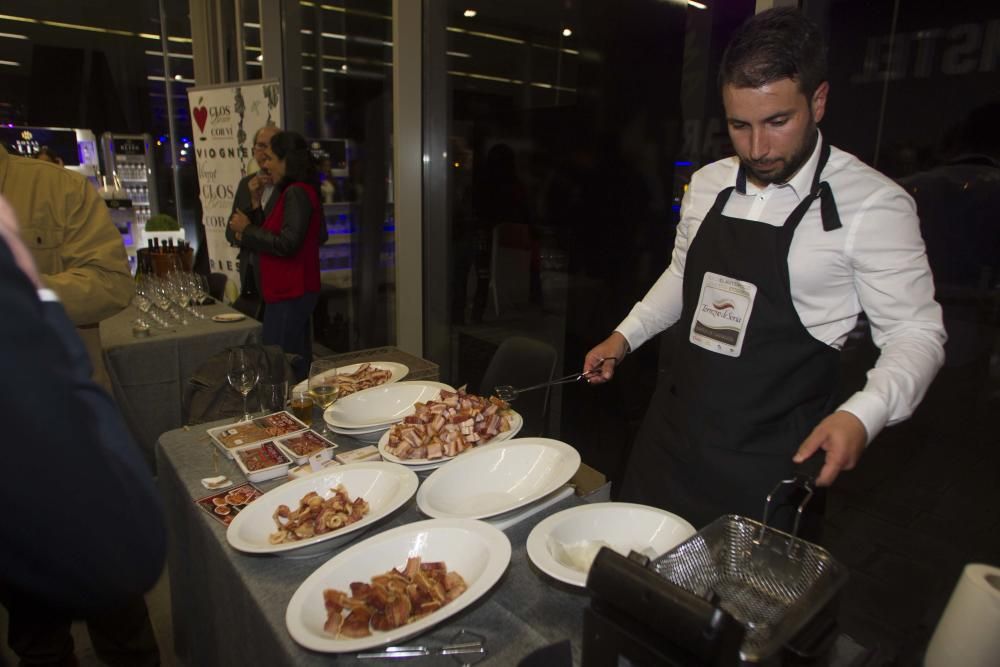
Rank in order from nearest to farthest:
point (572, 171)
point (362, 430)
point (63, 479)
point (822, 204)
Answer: point (63, 479) → point (822, 204) → point (362, 430) → point (572, 171)

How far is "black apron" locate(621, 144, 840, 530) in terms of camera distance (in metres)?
1.29

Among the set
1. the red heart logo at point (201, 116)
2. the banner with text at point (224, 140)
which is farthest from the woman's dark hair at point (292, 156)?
the red heart logo at point (201, 116)

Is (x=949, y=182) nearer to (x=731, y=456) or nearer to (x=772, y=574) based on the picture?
(x=731, y=456)

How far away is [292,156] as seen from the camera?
3.40 metres

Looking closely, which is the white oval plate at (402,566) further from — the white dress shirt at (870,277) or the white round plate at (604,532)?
the white dress shirt at (870,277)

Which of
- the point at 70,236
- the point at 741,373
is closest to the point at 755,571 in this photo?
the point at 741,373

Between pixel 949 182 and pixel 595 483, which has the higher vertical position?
pixel 949 182

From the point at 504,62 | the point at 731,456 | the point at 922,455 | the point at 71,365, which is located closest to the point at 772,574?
the point at 731,456

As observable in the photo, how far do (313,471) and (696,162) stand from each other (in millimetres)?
1924

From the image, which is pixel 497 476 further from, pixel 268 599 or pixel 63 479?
pixel 63 479

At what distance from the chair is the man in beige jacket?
50.0 inches

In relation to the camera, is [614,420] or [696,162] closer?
[696,162]

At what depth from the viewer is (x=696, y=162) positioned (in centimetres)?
248

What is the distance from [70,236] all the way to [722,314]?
193cm
